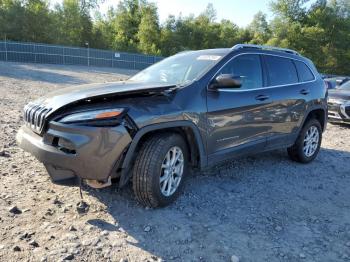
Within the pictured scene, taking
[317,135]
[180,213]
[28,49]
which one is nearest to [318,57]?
[28,49]

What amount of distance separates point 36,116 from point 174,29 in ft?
165

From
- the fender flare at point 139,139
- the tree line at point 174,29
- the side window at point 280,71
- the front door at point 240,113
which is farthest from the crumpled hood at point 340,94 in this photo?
the tree line at point 174,29

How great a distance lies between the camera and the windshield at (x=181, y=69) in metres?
4.29

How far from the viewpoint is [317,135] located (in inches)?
244

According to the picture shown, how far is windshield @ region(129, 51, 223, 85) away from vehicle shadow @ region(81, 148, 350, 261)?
131 cm

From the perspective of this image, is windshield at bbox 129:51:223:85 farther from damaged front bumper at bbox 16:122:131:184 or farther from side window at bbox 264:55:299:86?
damaged front bumper at bbox 16:122:131:184

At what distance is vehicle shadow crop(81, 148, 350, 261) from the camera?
3.27m

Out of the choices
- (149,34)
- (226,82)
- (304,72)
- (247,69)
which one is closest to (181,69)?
(226,82)

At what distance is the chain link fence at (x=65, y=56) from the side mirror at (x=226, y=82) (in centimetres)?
2653

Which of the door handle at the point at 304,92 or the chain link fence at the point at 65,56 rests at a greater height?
the chain link fence at the point at 65,56

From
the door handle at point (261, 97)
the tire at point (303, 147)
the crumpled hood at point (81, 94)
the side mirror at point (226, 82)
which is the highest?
the side mirror at point (226, 82)

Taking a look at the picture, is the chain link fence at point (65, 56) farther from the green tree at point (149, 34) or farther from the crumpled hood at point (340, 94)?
the crumpled hood at point (340, 94)

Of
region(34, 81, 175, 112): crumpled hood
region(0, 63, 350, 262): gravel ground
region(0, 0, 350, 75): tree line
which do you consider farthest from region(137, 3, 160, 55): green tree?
region(34, 81, 175, 112): crumpled hood

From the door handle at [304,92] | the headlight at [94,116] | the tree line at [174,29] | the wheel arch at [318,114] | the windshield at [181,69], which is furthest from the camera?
the tree line at [174,29]
